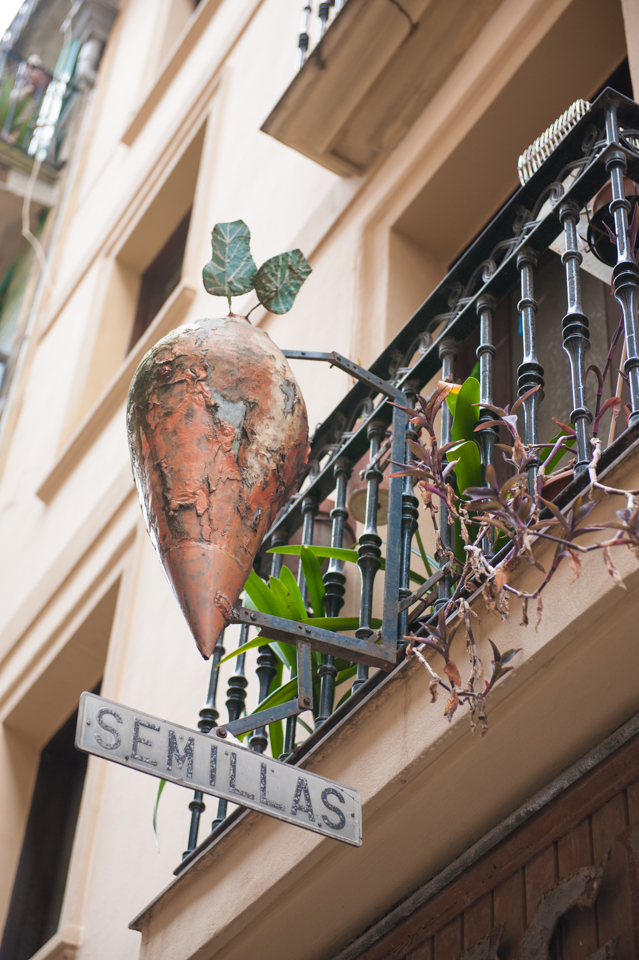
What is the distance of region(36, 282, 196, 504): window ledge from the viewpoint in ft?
20.9

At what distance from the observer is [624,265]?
8.67 ft

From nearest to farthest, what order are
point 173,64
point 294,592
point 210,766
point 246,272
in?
1. point 210,766
2. point 246,272
3. point 294,592
4. point 173,64

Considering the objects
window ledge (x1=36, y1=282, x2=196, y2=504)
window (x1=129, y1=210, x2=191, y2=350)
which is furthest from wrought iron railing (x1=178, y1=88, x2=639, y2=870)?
window (x1=129, y1=210, x2=191, y2=350)

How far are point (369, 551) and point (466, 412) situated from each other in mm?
443

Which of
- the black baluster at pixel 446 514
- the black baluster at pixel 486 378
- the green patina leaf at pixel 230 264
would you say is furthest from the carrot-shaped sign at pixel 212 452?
the black baluster at pixel 486 378

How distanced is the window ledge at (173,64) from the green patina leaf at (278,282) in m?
5.64

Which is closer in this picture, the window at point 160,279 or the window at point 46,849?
the window at point 46,849

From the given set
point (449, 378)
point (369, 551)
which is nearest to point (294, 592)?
point (369, 551)

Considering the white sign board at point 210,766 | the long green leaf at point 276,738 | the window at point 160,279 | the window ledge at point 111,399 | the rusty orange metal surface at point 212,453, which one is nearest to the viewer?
the white sign board at point 210,766

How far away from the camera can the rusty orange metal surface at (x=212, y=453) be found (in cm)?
240

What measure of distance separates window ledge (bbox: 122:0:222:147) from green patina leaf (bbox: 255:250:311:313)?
5645mm

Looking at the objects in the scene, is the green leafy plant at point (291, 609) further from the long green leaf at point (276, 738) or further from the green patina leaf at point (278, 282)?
the green patina leaf at point (278, 282)

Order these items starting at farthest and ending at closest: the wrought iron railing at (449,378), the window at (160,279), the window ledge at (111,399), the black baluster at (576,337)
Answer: the window at (160,279) < the window ledge at (111,399) < the wrought iron railing at (449,378) < the black baluster at (576,337)

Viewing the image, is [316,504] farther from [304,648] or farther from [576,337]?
[576,337]
